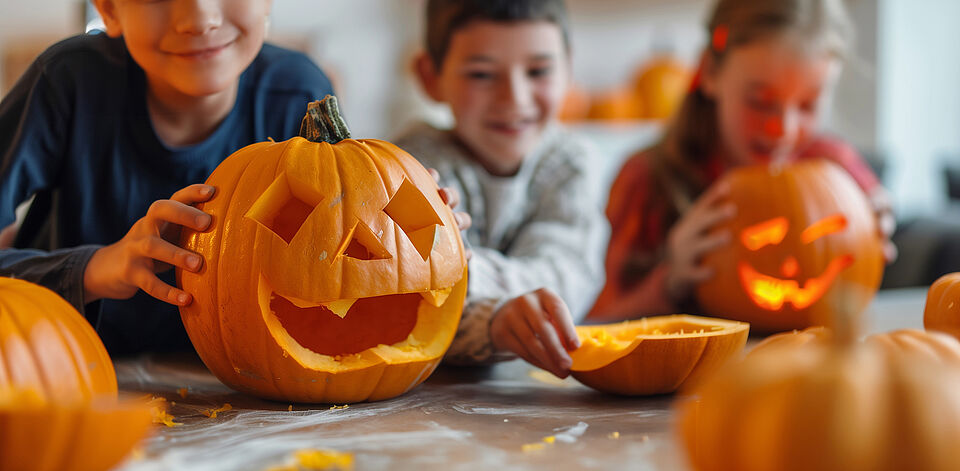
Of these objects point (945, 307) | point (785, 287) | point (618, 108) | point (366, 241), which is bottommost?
point (785, 287)

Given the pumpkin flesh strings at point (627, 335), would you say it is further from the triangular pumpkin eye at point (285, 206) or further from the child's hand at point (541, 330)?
the triangular pumpkin eye at point (285, 206)

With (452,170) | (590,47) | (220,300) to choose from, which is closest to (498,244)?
(452,170)

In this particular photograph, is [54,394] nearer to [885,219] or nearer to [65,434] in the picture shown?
[65,434]

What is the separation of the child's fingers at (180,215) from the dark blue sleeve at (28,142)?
207 mm

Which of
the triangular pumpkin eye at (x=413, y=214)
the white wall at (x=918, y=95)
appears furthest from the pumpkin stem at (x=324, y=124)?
the white wall at (x=918, y=95)

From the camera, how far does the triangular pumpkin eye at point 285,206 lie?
2.53ft

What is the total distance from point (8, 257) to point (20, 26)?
206 centimetres

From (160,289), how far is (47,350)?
188 mm

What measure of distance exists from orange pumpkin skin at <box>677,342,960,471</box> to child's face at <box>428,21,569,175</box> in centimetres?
90

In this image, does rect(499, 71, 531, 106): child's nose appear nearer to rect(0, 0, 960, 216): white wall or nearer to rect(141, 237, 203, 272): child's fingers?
rect(141, 237, 203, 272): child's fingers

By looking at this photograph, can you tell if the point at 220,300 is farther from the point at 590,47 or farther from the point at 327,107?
the point at 590,47

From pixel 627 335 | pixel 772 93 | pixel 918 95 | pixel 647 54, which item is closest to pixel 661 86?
pixel 647 54

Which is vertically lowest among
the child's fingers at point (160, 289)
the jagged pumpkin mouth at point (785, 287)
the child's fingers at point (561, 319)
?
the jagged pumpkin mouth at point (785, 287)

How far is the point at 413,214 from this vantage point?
0.83 m
